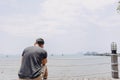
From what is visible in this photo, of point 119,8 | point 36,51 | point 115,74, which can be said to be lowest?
point 115,74

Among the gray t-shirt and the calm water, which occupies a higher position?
the gray t-shirt

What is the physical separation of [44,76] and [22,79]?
45 centimetres

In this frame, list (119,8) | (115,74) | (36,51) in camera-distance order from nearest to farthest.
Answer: (36,51) < (115,74) < (119,8)

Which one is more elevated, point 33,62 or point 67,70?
point 33,62

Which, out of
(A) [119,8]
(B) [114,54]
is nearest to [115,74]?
(B) [114,54]

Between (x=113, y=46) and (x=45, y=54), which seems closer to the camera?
(x=45, y=54)

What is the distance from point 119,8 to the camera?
17969 millimetres

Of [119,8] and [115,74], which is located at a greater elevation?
[119,8]

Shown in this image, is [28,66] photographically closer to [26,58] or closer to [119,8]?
[26,58]

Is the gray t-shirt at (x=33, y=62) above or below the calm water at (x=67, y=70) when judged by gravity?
above

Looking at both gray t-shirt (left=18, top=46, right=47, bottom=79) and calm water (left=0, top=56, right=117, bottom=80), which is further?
calm water (left=0, top=56, right=117, bottom=80)

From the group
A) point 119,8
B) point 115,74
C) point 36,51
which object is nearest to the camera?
point 36,51

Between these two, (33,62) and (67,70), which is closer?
(33,62)

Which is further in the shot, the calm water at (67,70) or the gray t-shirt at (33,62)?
the calm water at (67,70)
